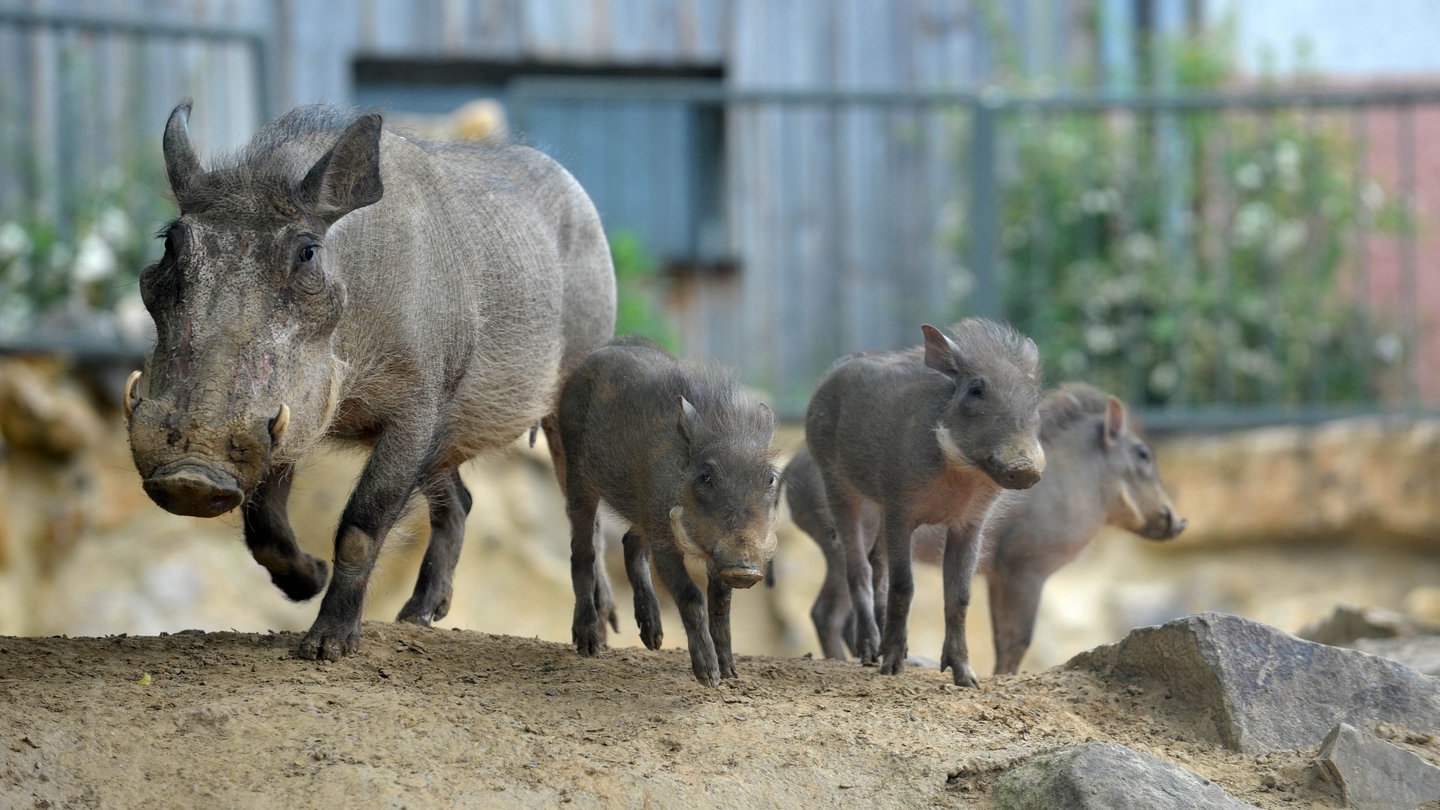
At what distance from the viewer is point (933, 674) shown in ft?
16.3

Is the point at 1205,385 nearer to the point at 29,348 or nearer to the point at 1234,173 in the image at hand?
the point at 1234,173

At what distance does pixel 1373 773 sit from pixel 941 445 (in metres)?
1.36

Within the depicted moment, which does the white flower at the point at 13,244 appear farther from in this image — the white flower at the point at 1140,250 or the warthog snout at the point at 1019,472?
the warthog snout at the point at 1019,472

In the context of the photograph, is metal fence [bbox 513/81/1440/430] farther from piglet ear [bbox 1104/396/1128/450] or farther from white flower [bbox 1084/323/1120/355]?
piglet ear [bbox 1104/396/1128/450]

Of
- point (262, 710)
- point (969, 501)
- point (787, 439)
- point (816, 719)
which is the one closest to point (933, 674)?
point (969, 501)

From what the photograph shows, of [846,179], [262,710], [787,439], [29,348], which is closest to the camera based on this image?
[262,710]

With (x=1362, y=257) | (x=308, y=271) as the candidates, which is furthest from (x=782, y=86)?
(x=308, y=271)

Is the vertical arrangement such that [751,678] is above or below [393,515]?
below

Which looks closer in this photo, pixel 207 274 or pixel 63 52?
pixel 207 274

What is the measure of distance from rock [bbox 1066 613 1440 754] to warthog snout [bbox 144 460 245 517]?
8.04 feet

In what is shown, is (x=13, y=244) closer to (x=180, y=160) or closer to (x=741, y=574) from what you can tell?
(x=180, y=160)

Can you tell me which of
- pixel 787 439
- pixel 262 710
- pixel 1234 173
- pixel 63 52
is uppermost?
pixel 63 52

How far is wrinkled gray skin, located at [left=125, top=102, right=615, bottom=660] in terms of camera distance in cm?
377

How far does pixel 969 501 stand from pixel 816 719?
0.97 meters
